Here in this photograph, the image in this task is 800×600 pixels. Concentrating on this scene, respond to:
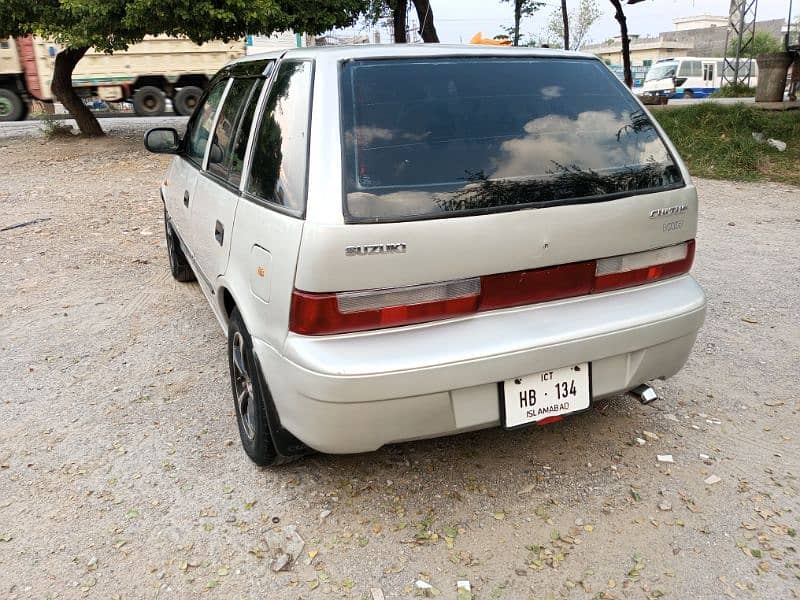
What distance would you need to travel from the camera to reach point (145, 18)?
10.2 metres

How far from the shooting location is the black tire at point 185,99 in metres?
20.6

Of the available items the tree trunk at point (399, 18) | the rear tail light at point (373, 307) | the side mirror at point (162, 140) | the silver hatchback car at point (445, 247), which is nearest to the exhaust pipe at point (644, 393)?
the silver hatchback car at point (445, 247)

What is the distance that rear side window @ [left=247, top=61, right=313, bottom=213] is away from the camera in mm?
2398

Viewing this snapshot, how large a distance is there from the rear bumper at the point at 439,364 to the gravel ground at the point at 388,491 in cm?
42

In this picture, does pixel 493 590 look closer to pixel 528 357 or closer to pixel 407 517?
pixel 407 517

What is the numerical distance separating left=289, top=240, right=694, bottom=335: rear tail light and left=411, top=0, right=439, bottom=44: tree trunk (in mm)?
13415

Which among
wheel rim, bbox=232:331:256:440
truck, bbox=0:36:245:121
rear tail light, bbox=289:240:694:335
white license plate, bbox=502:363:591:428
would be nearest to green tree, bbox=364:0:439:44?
truck, bbox=0:36:245:121

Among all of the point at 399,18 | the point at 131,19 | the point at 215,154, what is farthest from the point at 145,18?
the point at 215,154

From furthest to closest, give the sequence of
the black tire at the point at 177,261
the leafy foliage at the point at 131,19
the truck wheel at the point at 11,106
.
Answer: the truck wheel at the point at 11,106
the leafy foliage at the point at 131,19
the black tire at the point at 177,261

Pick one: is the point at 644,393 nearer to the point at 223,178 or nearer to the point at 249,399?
the point at 249,399

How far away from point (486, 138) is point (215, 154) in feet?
5.29

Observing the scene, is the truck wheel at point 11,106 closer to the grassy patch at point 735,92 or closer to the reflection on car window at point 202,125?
the reflection on car window at point 202,125

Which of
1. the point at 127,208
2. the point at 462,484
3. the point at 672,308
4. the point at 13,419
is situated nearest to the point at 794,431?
the point at 672,308

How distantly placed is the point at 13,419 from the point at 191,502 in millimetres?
1322
